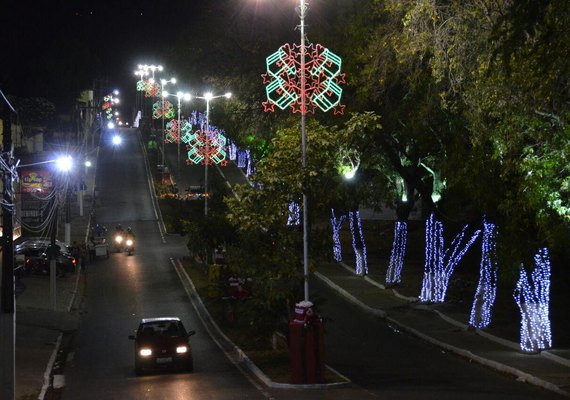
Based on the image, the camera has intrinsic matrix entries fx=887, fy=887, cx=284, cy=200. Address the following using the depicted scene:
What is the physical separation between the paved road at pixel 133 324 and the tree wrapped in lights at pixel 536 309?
7614 mm

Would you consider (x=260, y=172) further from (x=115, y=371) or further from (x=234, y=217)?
(x=115, y=371)

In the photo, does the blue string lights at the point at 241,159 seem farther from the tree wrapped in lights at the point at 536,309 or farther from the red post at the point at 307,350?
the red post at the point at 307,350

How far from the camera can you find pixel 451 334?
89.1ft

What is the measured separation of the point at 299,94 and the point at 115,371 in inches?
356

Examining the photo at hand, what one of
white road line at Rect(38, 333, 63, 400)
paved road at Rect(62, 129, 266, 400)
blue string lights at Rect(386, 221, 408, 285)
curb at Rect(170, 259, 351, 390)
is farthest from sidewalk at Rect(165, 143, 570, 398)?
white road line at Rect(38, 333, 63, 400)

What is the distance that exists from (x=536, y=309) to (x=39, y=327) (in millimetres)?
17475

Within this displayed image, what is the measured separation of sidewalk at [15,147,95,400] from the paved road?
0.63m

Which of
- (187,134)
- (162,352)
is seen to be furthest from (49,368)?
(187,134)

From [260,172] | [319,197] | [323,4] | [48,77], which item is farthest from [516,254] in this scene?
[48,77]

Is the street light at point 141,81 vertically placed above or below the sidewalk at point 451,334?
above

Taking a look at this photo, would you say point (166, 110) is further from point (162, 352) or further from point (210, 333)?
point (162, 352)

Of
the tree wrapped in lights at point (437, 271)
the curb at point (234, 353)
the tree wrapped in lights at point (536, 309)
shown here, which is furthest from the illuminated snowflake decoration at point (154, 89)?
the tree wrapped in lights at point (536, 309)

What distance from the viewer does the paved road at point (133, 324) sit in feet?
65.5

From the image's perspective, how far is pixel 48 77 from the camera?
107812mm
